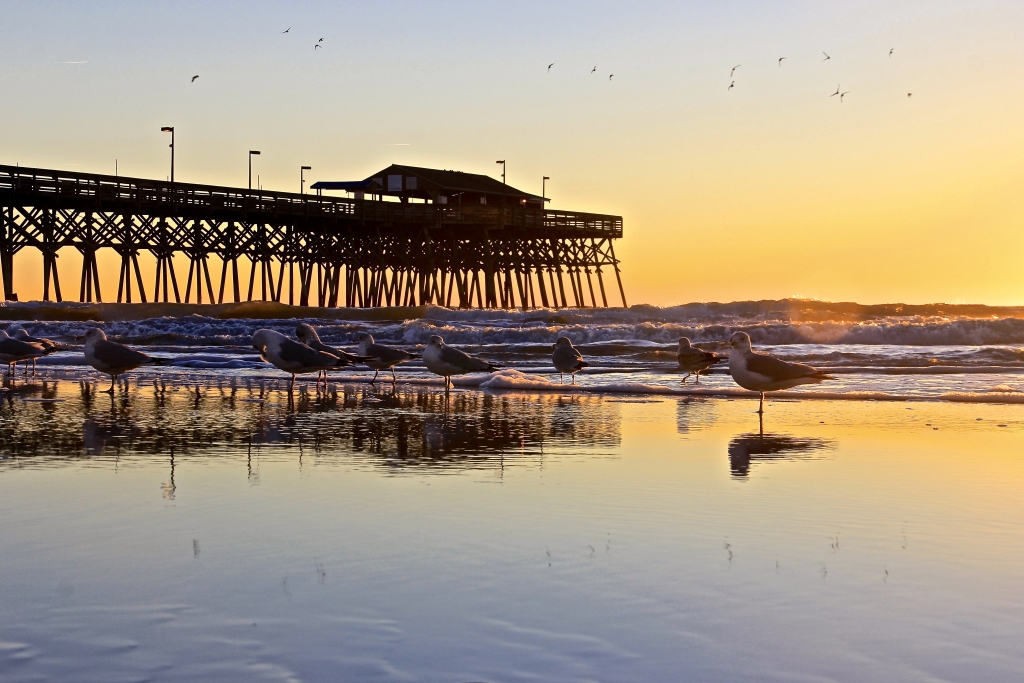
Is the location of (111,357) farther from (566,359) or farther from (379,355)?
(566,359)

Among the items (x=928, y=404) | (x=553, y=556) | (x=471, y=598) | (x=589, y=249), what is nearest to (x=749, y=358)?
(x=928, y=404)

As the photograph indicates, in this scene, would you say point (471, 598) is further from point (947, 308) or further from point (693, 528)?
point (947, 308)

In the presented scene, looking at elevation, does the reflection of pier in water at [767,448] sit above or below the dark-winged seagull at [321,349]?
below

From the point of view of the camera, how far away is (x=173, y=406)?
33.5 feet

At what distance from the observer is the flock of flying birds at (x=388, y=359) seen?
980 centimetres

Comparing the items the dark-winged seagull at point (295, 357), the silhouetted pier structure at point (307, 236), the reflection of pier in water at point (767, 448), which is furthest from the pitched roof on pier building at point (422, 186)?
the reflection of pier in water at point (767, 448)

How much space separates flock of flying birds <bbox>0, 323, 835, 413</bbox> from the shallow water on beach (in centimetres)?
214

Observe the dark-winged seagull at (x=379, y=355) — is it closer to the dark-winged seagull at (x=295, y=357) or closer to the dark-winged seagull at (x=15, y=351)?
the dark-winged seagull at (x=295, y=357)

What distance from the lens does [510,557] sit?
3934 mm

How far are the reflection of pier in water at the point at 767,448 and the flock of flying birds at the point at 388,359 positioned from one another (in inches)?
72.0

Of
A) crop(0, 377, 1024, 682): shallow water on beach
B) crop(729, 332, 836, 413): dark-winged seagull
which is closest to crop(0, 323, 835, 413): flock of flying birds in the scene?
crop(729, 332, 836, 413): dark-winged seagull

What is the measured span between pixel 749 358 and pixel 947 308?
4344 centimetres

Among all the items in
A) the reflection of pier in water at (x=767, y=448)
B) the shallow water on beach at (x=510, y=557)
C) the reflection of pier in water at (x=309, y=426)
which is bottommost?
the shallow water on beach at (x=510, y=557)

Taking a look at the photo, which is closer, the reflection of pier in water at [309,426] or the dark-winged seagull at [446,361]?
the reflection of pier in water at [309,426]
